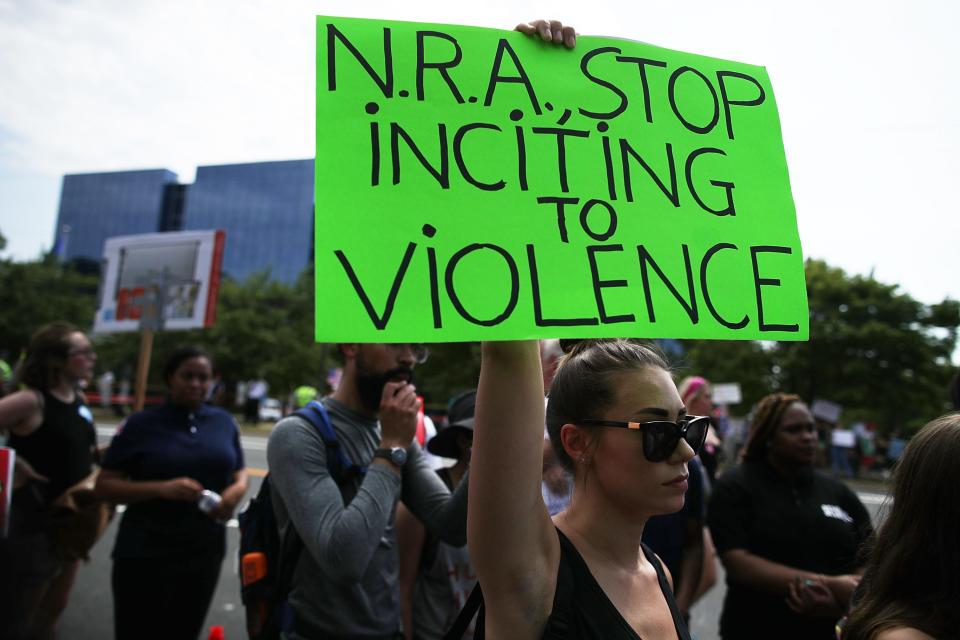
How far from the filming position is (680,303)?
1.46 metres

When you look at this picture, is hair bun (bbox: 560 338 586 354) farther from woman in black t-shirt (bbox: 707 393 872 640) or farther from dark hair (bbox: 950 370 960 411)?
dark hair (bbox: 950 370 960 411)

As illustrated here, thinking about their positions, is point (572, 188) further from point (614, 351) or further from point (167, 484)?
point (167, 484)

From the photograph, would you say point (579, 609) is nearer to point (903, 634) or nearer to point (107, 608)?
point (903, 634)

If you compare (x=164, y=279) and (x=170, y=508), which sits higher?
(x=164, y=279)

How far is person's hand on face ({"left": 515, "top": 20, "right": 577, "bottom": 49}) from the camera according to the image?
161 cm

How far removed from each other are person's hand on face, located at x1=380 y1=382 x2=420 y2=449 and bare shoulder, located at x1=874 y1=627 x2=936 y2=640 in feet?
4.40

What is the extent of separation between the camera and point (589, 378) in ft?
5.42

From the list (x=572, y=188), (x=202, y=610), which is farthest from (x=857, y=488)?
(x=572, y=188)

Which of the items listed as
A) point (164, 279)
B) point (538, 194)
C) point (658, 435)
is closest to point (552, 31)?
point (538, 194)

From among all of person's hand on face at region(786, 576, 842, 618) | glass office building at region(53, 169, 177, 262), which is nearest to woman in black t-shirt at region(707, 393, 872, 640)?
person's hand on face at region(786, 576, 842, 618)

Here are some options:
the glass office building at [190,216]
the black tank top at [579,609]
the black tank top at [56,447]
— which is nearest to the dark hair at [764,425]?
the black tank top at [579,609]

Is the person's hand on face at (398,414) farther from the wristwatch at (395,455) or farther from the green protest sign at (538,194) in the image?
the green protest sign at (538,194)

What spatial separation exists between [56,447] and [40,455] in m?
0.09

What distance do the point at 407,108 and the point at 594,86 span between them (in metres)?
0.43
